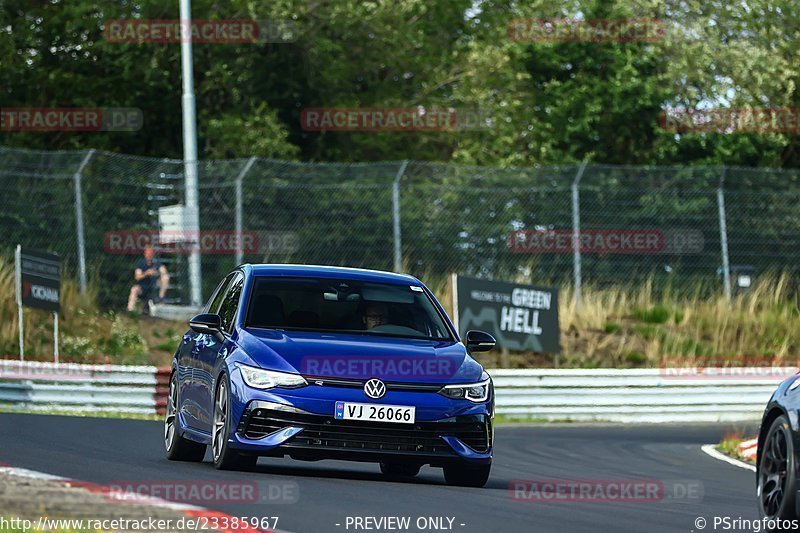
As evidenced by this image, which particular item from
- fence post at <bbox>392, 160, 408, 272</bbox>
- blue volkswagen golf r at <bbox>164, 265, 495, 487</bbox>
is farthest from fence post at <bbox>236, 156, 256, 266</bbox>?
blue volkswagen golf r at <bbox>164, 265, 495, 487</bbox>

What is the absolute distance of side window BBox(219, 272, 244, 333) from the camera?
39.0 ft

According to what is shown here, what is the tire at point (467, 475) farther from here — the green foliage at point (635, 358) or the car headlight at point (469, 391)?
the green foliage at point (635, 358)

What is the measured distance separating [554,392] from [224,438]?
1331 cm

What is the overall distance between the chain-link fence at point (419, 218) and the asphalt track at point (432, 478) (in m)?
7.45

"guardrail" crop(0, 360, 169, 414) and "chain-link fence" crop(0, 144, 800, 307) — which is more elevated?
"chain-link fence" crop(0, 144, 800, 307)

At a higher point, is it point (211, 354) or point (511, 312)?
point (211, 354)

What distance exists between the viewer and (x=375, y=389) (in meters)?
10.6

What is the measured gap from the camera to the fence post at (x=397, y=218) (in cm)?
2600

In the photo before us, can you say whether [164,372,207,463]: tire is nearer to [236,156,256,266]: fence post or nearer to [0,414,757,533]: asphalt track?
[0,414,757,533]: asphalt track

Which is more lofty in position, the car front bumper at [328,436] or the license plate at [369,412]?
the license plate at [369,412]

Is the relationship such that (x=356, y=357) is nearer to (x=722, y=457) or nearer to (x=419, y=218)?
(x=722, y=457)

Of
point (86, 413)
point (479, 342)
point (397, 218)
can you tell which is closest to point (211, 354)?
point (479, 342)

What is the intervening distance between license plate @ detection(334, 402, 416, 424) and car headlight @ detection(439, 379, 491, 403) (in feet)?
1.11

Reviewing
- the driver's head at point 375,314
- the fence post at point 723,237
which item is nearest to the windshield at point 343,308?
the driver's head at point 375,314
